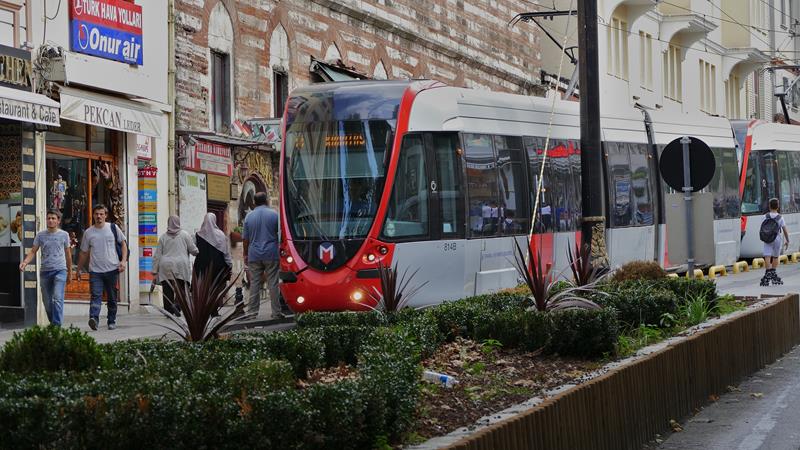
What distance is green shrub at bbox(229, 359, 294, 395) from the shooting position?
22.9ft

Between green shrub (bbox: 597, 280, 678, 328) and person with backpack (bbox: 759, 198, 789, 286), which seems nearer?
green shrub (bbox: 597, 280, 678, 328)

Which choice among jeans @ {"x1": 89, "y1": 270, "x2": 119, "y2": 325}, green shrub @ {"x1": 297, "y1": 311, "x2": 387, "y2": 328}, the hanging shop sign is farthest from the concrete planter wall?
the hanging shop sign

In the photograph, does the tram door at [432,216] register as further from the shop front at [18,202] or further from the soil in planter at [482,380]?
the soil in planter at [482,380]

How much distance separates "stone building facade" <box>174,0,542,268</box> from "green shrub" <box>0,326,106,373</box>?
1980 cm

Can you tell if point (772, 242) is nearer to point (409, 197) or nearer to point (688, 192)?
point (409, 197)

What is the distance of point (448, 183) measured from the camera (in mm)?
21609

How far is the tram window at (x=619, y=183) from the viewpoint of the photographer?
28.9m

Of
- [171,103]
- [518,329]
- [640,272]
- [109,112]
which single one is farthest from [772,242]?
[518,329]

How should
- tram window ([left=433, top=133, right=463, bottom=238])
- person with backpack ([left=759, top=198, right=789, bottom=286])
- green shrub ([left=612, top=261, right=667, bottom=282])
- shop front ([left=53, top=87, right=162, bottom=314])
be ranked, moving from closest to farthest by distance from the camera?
green shrub ([left=612, top=261, right=667, bottom=282]) < tram window ([left=433, top=133, right=463, bottom=238]) < shop front ([left=53, top=87, right=162, bottom=314]) < person with backpack ([left=759, top=198, right=789, bottom=286])

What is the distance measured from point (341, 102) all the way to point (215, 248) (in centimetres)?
334

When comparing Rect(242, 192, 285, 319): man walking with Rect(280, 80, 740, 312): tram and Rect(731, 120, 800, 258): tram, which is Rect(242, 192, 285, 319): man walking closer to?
Rect(280, 80, 740, 312): tram

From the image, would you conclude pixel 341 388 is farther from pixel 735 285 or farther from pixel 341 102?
pixel 735 285

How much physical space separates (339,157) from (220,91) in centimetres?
911

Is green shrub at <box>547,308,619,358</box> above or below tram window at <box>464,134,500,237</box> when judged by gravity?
below
